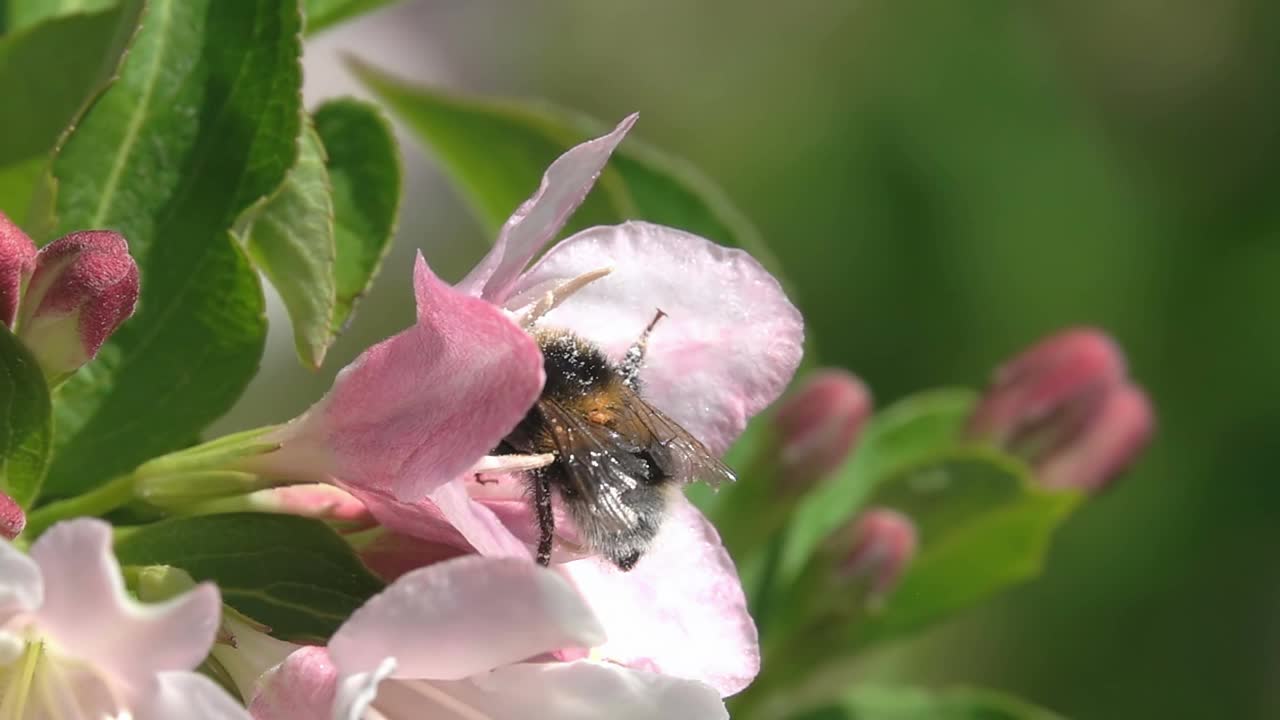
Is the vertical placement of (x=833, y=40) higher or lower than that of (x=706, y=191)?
higher

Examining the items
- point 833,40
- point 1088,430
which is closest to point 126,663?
point 1088,430

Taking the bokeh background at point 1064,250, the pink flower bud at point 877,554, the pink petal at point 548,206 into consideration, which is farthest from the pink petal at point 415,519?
the bokeh background at point 1064,250

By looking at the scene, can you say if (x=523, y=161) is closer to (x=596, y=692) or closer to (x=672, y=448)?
(x=672, y=448)

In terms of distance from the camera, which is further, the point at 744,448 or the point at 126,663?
the point at 744,448

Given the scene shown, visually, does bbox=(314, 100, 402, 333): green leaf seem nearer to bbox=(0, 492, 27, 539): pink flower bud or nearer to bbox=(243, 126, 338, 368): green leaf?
bbox=(243, 126, 338, 368): green leaf

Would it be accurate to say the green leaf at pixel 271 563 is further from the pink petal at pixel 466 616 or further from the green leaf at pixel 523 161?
the green leaf at pixel 523 161

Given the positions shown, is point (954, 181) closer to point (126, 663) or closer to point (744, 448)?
point (744, 448)
